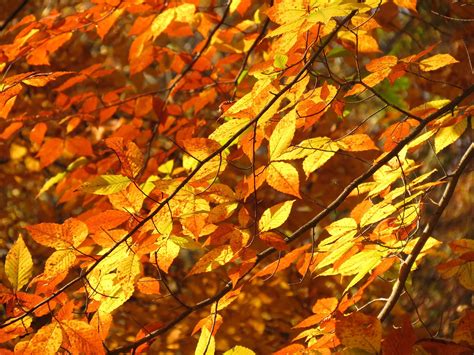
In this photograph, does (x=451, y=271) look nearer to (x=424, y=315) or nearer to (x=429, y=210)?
(x=424, y=315)

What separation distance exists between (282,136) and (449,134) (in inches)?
20.1

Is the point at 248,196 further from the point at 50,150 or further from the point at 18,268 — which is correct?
the point at 50,150

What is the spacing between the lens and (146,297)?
3.23 metres

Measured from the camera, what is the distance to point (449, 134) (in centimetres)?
147

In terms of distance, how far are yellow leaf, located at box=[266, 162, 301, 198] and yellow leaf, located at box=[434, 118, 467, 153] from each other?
45 cm

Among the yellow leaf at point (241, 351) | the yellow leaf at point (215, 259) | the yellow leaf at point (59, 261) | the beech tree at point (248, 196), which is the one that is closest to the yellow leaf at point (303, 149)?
the beech tree at point (248, 196)

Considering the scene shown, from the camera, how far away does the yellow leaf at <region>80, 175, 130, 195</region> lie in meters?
1.19

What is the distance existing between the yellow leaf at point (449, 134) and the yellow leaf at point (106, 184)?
27.6 inches

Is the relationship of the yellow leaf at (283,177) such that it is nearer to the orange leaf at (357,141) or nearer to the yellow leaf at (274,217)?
the yellow leaf at (274,217)

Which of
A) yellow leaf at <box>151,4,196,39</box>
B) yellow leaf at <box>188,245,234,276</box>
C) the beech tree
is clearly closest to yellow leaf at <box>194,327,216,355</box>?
the beech tree

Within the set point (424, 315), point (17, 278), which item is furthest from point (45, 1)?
point (424, 315)

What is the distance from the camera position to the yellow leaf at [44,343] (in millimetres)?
1163

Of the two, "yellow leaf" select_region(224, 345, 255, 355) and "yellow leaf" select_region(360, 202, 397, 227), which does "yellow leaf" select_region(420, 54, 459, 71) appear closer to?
"yellow leaf" select_region(360, 202, 397, 227)

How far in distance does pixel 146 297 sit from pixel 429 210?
344cm
